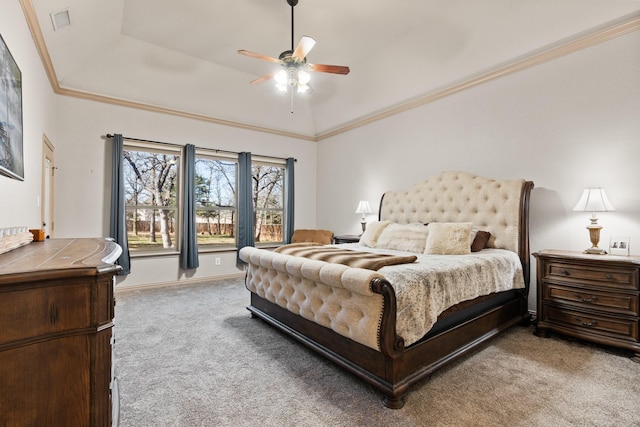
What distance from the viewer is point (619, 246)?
9.36 feet

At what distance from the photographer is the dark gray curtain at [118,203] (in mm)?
4414

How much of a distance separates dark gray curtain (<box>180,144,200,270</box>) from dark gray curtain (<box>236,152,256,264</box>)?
2.71 ft

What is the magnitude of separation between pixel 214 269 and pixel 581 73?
5.66 meters

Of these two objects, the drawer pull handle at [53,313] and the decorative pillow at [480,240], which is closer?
the drawer pull handle at [53,313]

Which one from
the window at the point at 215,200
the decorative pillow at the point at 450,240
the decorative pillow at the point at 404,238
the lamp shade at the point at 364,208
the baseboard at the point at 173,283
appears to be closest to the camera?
the decorative pillow at the point at 450,240

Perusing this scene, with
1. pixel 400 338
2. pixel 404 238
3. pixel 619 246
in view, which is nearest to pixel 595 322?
pixel 619 246

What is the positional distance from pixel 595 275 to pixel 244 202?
487cm

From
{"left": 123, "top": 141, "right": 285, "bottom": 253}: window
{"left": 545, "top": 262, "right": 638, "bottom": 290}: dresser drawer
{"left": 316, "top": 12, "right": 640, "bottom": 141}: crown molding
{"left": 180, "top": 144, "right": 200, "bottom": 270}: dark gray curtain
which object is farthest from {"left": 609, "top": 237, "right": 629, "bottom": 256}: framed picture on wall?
{"left": 180, "top": 144, "right": 200, "bottom": 270}: dark gray curtain

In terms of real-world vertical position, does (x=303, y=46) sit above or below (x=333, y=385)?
above

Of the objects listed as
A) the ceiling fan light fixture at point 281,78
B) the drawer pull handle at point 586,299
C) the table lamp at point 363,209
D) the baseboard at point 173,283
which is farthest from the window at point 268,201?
the drawer pull handle at point 586,299

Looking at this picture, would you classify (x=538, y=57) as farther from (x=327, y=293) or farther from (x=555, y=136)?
(x=327, y=293)

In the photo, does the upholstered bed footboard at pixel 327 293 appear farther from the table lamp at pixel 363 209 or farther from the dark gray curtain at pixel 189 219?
the table lamp at pixel 363 209

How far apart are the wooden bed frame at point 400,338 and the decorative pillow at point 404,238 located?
95 cm

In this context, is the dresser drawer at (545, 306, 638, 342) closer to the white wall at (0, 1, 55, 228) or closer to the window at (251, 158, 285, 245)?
the white wall at (0, 1, 55, 228)
